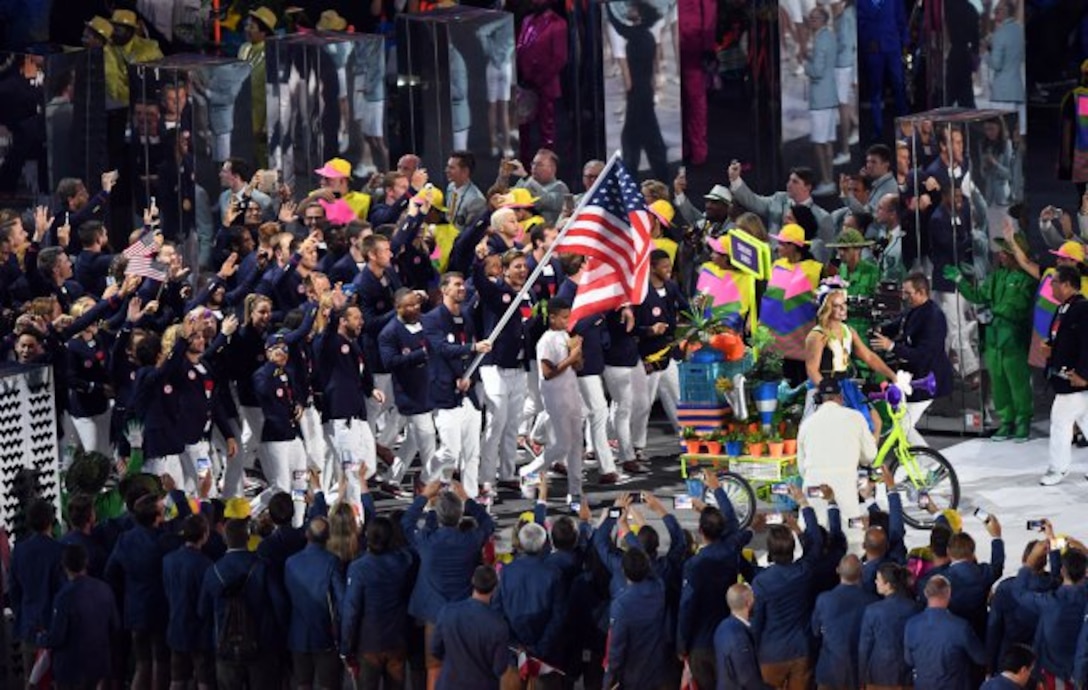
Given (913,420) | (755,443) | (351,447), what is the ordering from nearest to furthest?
(755,443) < (913,420) < (351,447)

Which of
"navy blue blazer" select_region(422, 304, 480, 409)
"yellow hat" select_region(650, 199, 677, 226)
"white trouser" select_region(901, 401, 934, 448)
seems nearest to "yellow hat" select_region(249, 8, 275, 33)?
"yellow hat" select_region(650, 199, 677, 226)

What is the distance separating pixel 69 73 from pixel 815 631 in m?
17.1

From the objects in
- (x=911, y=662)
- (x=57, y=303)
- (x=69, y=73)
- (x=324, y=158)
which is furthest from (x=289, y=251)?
(x=911, y=662)

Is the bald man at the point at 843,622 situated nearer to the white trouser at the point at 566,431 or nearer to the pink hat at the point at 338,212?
the white trouser at the point at 566,431

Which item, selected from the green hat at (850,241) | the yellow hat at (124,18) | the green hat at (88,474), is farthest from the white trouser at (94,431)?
the yellow hat at (124,18)

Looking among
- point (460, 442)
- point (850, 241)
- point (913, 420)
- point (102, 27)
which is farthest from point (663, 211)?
point (102, 27)

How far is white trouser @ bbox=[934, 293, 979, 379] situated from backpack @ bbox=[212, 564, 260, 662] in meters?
9.06

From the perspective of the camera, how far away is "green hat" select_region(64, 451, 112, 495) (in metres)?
26.2

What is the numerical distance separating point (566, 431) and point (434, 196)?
4.01 meters

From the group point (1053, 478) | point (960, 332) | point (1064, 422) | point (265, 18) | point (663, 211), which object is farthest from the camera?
point (265, 18)

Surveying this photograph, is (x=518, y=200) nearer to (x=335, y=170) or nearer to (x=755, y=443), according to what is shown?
Answer: (x=335, y=170)

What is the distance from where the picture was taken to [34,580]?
2498 cm

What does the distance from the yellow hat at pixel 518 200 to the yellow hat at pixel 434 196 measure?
0.67 meters

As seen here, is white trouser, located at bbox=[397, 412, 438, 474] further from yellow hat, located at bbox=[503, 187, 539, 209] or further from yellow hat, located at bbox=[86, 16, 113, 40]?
yellow hat, located at bbox=[86, 16, 113, 40]
